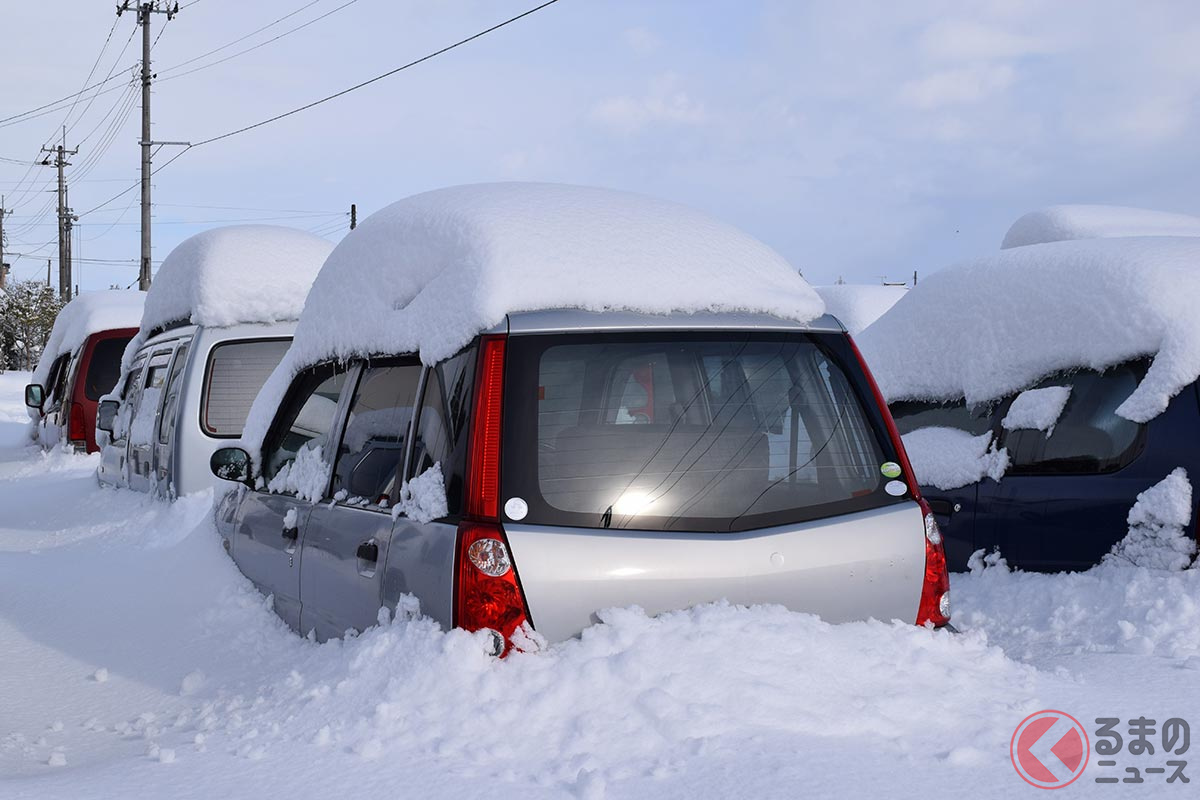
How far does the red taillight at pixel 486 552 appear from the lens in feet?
11.6

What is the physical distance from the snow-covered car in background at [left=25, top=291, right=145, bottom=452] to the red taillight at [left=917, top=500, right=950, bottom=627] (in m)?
12.2

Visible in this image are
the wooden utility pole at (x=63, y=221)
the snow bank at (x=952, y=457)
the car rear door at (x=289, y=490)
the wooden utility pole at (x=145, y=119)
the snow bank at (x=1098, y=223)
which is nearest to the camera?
the car rear door at (x=289, y=490)

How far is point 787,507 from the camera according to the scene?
3838 mm

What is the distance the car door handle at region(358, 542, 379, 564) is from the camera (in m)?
4.16

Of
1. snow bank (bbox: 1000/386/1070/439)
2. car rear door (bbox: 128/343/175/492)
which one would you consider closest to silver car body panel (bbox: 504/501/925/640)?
snow bank (bbox: 1000/386/1070/439)

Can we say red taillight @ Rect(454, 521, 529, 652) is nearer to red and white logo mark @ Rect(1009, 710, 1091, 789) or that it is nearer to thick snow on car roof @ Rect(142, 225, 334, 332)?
red and white logo mark @ Rect(1009, 710, 1091, 789)

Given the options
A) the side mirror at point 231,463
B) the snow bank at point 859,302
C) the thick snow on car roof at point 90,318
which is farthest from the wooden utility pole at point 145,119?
the side mirror at point 231,463

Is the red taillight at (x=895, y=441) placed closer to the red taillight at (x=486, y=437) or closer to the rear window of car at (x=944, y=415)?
the red taillight at (x=486, y=437)

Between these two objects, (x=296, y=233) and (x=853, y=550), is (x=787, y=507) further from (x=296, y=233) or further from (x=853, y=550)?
(x=296, y=233)

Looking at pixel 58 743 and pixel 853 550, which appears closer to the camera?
pixel 853 550

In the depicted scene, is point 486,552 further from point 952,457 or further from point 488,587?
point 952,457

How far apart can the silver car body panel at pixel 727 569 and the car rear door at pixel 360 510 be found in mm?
739

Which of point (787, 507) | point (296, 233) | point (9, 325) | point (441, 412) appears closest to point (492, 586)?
point (441, 412)

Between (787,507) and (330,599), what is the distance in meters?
1.72
